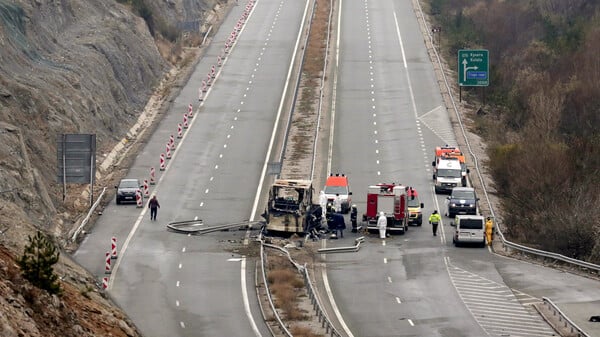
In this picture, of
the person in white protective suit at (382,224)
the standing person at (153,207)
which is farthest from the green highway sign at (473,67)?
the standing person at (153,207)

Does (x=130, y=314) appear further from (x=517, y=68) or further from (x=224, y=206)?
(x=517, y=68)

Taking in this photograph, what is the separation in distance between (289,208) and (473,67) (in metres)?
37.4

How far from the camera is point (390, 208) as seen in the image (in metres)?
55.9

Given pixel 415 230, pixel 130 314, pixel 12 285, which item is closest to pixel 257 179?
pixel 415 230

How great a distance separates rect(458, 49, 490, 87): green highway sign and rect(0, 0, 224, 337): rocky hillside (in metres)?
20.7

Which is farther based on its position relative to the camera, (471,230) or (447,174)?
(447,174)

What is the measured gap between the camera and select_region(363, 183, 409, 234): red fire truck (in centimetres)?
5575

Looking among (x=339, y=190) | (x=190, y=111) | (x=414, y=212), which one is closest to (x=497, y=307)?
(x=414, y=212)

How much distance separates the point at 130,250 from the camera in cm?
5144

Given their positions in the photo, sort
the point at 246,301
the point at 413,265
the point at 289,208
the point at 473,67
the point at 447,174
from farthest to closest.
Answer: the point at 473,67 < the point at 447,174 < the point at 289,208 < the point at 413,265 < the point at 246,301

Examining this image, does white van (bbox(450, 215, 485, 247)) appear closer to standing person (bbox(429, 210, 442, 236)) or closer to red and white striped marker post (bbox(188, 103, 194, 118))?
standing person (bbox(429, 210, 442, 236))

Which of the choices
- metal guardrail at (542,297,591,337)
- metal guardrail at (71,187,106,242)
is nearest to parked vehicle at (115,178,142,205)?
metal guardrail at (71,187,106,242)

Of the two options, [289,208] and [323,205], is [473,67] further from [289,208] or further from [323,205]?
[289,208]

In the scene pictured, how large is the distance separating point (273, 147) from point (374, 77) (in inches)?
956
